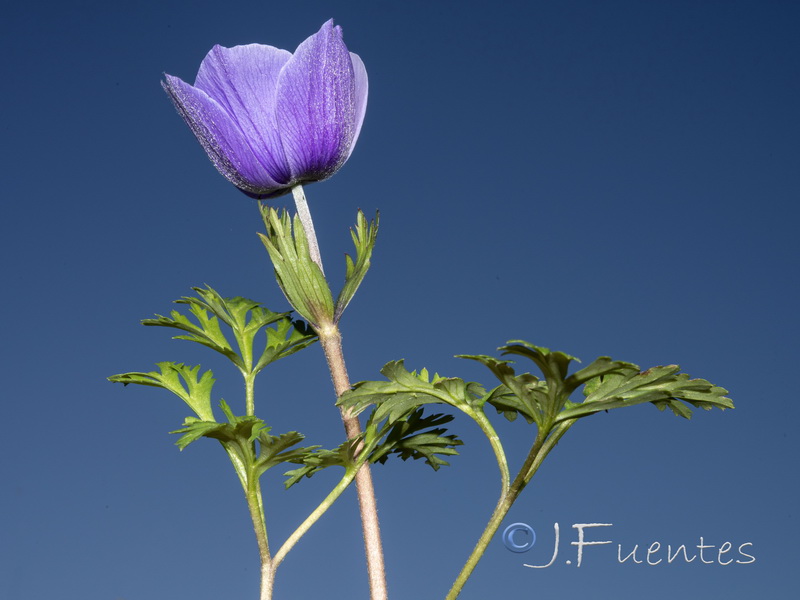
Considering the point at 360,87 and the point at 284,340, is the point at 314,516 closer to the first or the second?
the point at 284,340

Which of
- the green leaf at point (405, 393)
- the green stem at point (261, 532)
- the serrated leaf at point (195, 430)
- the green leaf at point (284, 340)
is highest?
the green leaf at point (284, 340)

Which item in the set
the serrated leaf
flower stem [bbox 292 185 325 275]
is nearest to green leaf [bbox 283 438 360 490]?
the serrated leaf

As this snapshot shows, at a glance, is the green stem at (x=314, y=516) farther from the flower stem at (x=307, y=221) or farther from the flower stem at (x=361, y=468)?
the flower stem at (x=307, y=221)

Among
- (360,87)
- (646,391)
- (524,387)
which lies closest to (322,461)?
(524,387)

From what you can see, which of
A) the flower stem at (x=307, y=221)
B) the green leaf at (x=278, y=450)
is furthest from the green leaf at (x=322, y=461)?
the flower stem at (x=307, y=221)

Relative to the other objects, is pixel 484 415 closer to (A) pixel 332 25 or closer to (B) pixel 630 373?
(B) pixel 630 373

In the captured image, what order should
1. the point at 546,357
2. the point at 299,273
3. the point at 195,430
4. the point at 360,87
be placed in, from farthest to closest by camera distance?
the point at 360,87, the point at 299,273, the point at 195,430, the point at 546,357

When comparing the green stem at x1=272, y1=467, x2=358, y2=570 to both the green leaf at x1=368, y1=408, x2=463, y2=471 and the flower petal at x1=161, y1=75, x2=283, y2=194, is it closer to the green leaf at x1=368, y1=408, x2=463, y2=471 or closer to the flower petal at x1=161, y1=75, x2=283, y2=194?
the green leaf at x1=368, y1=408, x2=463, y2=471
